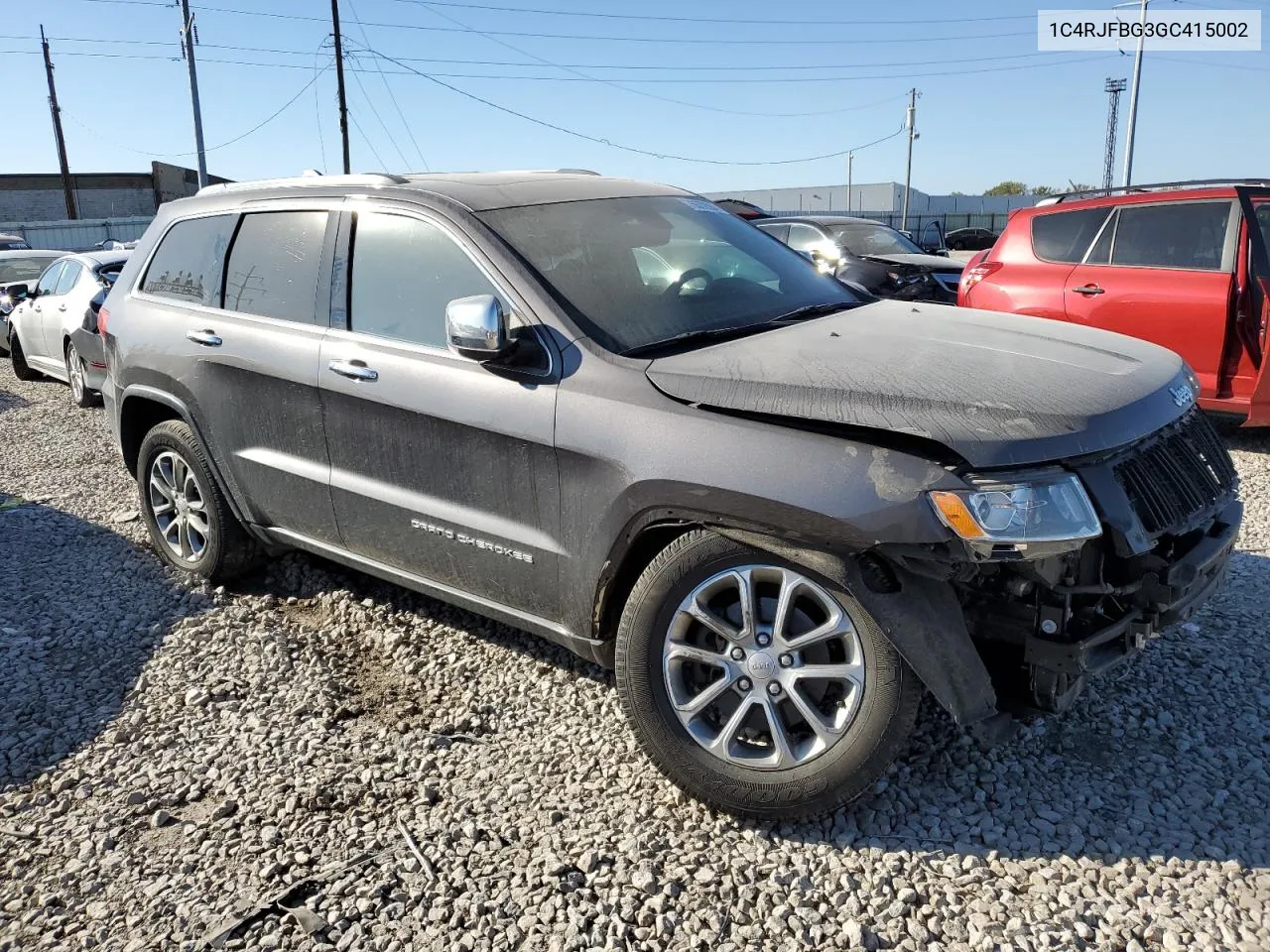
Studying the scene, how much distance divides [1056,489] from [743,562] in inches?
33.5

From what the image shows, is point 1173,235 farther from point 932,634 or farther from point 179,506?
point 179,506

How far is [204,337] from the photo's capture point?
4406 mm

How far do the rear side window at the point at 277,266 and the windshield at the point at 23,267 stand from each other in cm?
1088

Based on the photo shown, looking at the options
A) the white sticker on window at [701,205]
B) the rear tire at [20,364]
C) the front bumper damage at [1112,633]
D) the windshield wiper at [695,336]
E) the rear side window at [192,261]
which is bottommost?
the rear tire at [20,364]

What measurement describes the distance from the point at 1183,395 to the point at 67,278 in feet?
35.8

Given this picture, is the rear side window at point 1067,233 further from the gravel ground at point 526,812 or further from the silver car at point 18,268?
the silver car at point 18,268

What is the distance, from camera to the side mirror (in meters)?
3.09

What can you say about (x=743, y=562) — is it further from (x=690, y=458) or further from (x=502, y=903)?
(x=502, y=903)

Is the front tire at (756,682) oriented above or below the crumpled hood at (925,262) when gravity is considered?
below

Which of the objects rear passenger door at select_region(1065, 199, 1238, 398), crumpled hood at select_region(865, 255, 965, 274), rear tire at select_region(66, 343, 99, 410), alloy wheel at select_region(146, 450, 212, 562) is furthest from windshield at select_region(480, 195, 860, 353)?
rear tire at select_region(66, 343, 99, 410)

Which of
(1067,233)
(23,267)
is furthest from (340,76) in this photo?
(1067,233)

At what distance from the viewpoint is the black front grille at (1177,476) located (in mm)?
2691

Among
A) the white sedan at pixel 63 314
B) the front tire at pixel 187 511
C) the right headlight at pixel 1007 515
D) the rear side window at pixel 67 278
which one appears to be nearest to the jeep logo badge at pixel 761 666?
the right headlight at pixel 1007 515

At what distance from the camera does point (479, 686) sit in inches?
149
